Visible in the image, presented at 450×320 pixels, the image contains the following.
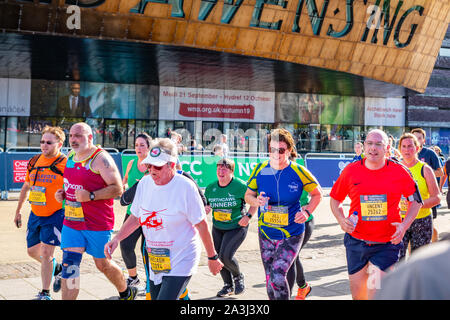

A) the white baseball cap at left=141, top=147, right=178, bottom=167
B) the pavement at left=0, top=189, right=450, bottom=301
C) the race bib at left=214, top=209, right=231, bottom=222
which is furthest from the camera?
the race bib at left=214, top=209, right=231, bottom=222

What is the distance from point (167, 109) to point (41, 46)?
12.2 metres

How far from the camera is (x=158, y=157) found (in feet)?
15.0

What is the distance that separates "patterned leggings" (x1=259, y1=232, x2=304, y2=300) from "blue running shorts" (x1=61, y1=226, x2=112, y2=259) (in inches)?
68.4

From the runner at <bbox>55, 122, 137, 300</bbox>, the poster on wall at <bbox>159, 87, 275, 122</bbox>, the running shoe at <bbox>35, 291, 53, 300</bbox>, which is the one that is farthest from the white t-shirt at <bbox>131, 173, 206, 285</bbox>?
the poster on wall at <bbox>159, 87, 275, 122</bbox>

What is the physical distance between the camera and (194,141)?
32.9 m

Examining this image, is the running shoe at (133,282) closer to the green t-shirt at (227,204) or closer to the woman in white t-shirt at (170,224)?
the green t-shirt at (227,204)

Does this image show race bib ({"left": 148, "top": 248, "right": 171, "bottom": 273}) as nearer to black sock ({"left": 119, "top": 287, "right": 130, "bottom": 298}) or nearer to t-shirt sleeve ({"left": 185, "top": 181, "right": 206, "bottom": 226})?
t-shirt sleeve ({"left": 185, "top": 181, "right": 206, "bottom": 226})

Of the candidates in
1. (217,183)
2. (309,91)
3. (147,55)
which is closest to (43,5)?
(147,55)

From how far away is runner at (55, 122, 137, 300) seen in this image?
19.4ft

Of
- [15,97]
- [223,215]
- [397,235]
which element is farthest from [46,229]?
[15,97]

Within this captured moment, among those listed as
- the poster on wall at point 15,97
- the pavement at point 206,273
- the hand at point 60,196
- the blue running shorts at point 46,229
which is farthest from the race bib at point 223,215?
the poster on wall at point 15,97

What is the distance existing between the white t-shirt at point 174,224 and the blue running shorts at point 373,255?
5.35 ft

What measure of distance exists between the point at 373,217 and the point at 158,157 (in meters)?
2.23

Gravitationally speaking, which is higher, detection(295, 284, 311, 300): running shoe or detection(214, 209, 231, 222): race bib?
detection(214, 209, 231, 222): race bib
